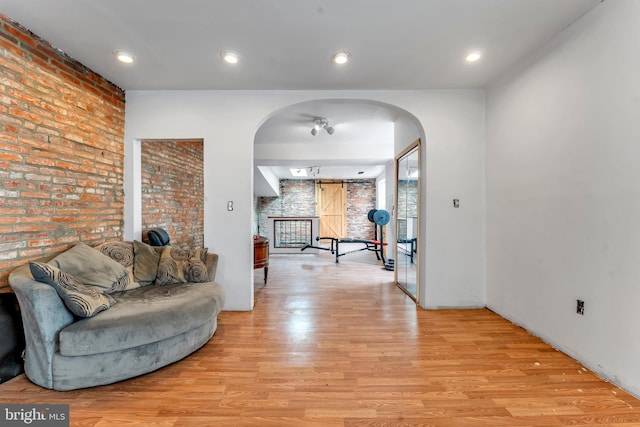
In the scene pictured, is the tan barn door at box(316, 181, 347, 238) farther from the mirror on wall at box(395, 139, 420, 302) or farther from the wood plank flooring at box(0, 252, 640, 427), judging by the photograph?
the wood plank flooring at box(0, 252, 640, 427)

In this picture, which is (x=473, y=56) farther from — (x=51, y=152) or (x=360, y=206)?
(x=360, y=206)

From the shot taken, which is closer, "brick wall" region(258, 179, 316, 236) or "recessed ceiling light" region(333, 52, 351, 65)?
"recessed ceiling light" region(333, 52, 351, 65)

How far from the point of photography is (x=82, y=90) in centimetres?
253

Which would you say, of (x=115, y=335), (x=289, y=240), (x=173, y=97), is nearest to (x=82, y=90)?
(x=173, y=97)

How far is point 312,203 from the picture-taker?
399 inches

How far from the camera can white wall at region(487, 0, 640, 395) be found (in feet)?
5.47

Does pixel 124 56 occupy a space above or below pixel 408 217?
above

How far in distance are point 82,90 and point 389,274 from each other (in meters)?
4.87

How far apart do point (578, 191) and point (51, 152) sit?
4.31 metres

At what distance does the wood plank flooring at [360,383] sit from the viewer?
1472 mm

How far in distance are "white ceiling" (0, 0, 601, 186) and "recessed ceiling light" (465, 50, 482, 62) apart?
0.05 metres

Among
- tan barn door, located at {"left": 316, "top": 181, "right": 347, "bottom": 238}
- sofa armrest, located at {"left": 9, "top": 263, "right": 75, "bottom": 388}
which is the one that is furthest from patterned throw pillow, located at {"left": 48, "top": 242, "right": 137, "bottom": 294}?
tan barn door, located at {"left": 316, "top": 181, "right": 347, "bottom": 238}

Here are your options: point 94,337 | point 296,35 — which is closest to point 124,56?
point 296,35

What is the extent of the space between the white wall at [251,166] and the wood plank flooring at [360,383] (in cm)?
51
